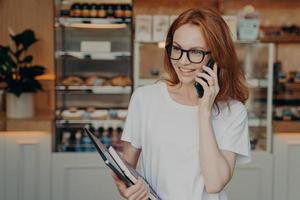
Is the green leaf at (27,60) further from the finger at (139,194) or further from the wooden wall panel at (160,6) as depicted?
the finger at (139,194)

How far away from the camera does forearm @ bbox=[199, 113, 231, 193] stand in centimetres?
140

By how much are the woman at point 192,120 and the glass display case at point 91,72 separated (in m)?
2.19

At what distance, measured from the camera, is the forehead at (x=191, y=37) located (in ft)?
4.67

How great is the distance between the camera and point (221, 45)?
1.44m

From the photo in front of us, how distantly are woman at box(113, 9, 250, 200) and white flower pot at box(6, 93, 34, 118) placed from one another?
2.22m


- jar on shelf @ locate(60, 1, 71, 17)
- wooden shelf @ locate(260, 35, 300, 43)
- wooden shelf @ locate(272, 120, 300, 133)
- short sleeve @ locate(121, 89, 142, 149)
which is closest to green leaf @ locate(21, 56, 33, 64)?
jar on shelf @ locate(60, 1, 71, 17)

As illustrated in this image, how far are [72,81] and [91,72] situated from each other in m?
0.28

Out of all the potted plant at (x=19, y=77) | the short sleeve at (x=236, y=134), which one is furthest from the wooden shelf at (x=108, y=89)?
the short sleeve at (x=236, y=134)

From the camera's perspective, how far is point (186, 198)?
1.47m

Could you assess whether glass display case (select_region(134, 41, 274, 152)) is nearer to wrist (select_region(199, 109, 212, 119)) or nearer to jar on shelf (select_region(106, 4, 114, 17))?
jar on shelf (select_region(106, 4, 114, 17))

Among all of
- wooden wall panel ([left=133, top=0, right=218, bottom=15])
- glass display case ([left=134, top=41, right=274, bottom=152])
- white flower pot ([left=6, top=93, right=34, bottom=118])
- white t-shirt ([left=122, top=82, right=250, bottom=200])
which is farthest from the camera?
wooden wall panel ([left=133, top=0, right=218, bottom=15])

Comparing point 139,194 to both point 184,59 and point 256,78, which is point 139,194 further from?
point 256,78

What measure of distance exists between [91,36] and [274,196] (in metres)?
1.82

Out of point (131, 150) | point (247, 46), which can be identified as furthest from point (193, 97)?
point (247, 46)
